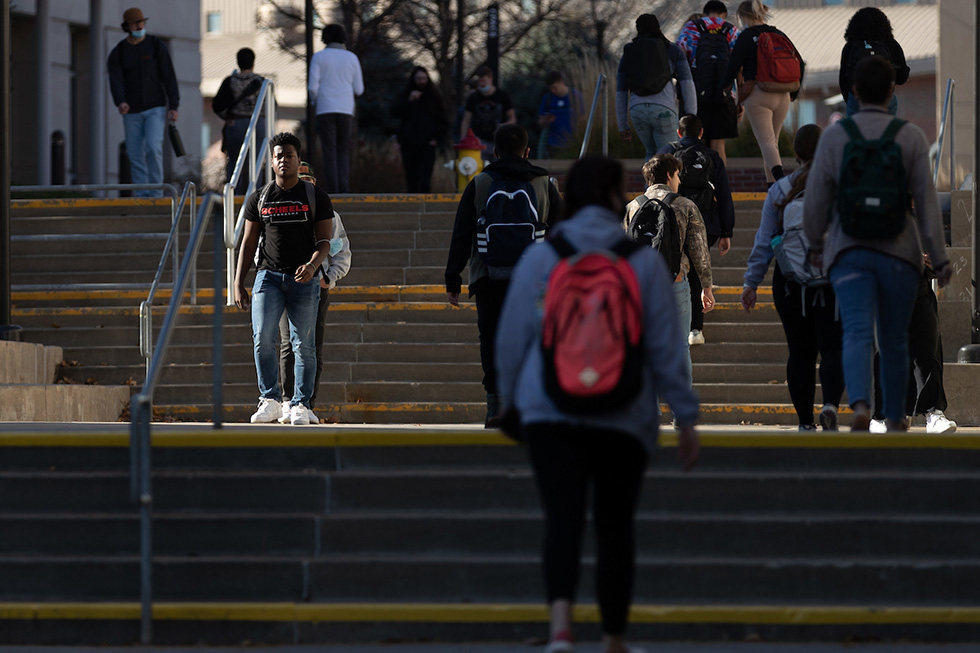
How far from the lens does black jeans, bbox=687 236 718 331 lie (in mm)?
11062

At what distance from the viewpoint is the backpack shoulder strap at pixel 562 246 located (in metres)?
5.33

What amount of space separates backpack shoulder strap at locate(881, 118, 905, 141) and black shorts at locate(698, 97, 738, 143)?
6.98 m

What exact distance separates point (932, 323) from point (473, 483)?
3.14 metres

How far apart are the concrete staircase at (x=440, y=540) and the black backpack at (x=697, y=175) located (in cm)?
379

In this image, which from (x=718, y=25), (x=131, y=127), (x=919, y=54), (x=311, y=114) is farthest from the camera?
(x=919, y=54)

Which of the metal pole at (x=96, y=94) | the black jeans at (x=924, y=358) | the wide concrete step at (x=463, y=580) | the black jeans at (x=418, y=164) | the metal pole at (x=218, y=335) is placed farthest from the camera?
the metal pole at (x=96, y=94)

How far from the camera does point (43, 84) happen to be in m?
25.7

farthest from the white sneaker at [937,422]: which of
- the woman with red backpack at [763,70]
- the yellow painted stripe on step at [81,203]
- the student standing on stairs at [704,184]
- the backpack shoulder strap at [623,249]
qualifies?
the yellow painted stripe on step at [81,203]

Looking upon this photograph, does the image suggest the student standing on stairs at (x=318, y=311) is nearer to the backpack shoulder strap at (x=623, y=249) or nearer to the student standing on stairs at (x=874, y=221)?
the student standing on stairs at (x=874, y=221)

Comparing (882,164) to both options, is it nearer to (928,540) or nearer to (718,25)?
(928,540)

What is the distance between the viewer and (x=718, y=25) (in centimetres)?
1437

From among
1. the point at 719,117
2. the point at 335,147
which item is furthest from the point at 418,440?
the point at 335,147

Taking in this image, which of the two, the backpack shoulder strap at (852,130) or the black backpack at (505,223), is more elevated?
the backpack shoulder strap at (852,130)

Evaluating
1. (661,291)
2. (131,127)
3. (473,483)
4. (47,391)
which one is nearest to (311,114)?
(131,127)
